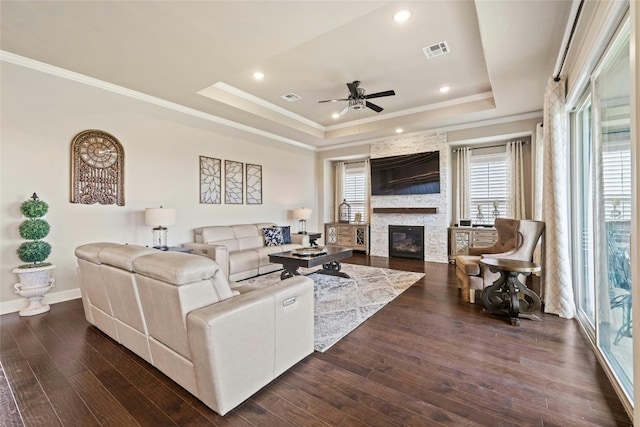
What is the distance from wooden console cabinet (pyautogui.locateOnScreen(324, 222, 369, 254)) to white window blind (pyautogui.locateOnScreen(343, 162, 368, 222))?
487mm

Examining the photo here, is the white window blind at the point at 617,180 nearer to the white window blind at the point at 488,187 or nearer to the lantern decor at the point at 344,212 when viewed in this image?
the white window blind at the point at 488,187

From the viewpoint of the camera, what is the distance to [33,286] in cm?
329

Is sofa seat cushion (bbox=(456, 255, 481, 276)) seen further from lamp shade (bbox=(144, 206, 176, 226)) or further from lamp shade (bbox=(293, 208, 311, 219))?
lamp shade (bbox=(144, 206, 176, 226))

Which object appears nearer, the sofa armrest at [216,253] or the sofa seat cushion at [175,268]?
the sofa seat cushion at [175,268]

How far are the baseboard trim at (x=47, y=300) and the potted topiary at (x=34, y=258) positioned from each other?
196 millimetres

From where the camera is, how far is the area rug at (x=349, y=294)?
9.54 feet

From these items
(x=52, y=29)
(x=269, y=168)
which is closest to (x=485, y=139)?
(x=269, y=168)

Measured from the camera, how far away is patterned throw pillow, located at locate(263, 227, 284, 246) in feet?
19.7

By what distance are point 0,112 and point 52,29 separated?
1.31m

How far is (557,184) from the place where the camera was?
3180 mm

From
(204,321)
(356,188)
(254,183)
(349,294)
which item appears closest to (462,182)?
(356,188)

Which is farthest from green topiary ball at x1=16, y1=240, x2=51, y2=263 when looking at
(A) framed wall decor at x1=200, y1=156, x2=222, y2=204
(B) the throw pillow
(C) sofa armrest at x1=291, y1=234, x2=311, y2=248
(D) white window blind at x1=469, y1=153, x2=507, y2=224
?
(D) white window blind at x1=469, y1=153, x2=507, y2=224

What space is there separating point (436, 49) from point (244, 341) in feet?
13.4

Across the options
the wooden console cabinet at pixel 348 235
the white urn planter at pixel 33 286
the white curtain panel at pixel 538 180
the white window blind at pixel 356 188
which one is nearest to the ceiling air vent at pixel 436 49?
the white curtain panel at pixel 538 180
